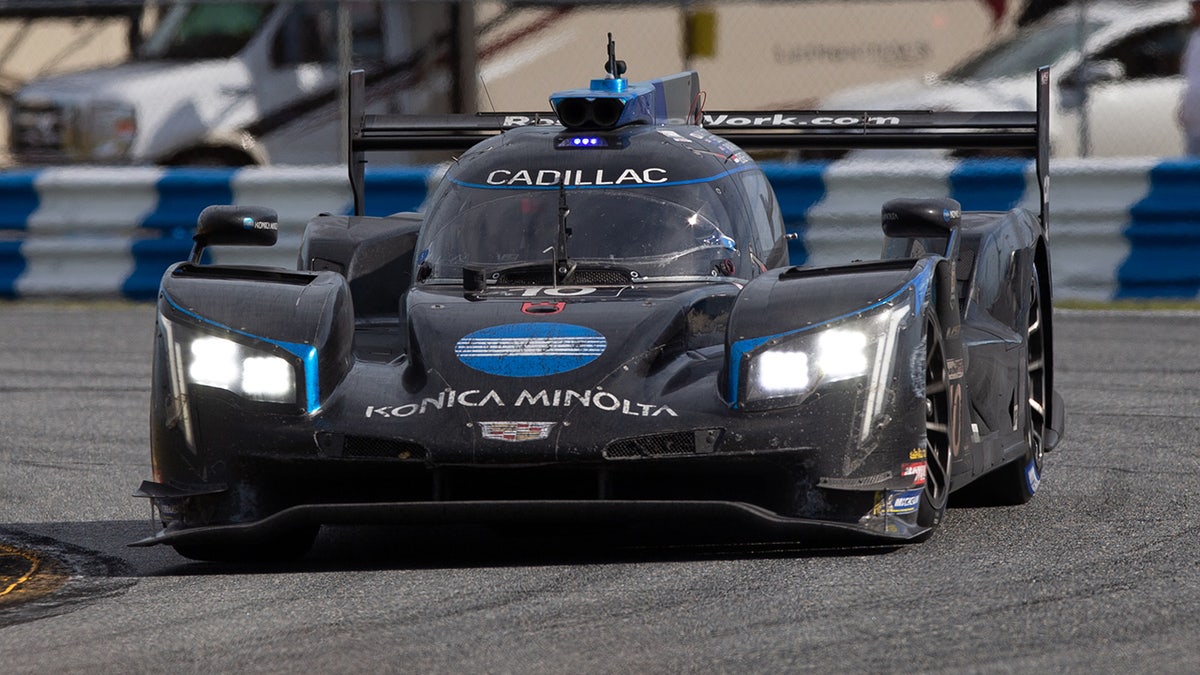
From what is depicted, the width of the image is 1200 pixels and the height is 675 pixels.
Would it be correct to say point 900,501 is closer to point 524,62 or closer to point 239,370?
point 239,370

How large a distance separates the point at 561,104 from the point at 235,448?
2226 millimetres

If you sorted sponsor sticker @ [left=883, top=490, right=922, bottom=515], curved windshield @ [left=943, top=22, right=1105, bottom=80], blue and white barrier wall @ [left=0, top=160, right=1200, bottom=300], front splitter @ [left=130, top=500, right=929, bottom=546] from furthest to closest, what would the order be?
1. curved windshield @ [left=943, top=22, right=1105, bottom=80]
2. blue and white barrier wall @ [left=0, top=160, right=1200, bottom=300]
3. sponsor sticker @ [left=883, top=490, right=922, bottom=515]
4. front splitter @ [left=130, top=500, right=929, bottom=546]

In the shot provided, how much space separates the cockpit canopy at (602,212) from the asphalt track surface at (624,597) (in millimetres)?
1011

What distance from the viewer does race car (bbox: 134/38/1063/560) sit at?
5762 mm

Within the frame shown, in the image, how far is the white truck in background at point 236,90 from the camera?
17.1 m

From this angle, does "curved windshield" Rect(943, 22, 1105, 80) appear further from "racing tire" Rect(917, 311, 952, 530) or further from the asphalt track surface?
"racing tire" Rect(917, 311, 952, 530)

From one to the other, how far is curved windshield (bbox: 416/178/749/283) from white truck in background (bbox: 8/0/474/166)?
31.9 ft

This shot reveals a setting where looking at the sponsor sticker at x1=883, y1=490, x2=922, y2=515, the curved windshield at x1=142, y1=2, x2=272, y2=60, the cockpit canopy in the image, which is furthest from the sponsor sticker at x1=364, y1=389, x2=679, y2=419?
the curved windshield at x1=142, y1=2, x2=272, y2=60

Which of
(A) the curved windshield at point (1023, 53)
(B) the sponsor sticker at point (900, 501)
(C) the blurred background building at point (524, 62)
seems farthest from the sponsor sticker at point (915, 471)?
(A) the curved windshield at point (1023, 53)

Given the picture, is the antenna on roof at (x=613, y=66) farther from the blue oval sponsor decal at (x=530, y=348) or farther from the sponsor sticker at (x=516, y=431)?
the sponsor sticker at (x=516, y=431)

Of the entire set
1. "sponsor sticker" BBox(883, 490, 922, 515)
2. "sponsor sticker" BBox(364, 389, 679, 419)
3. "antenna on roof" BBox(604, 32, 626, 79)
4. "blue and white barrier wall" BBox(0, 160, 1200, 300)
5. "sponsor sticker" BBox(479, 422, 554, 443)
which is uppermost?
"antenna on roof" BBox(604, 32, 626, 79)

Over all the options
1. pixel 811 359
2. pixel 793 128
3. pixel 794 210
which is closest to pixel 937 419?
pixel 811 359

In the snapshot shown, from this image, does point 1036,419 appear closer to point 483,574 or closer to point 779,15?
point 483,574

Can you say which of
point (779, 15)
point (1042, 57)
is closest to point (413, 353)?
point (1042, 57)
